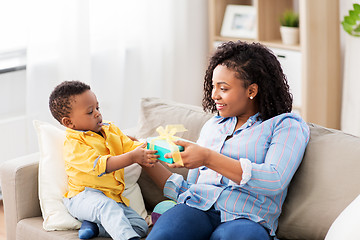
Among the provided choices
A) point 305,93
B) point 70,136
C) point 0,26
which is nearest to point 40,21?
point 0,26

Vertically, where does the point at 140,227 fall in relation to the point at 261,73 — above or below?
below

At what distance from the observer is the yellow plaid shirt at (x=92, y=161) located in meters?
2.00

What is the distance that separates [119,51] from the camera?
135 inches

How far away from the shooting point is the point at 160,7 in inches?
142

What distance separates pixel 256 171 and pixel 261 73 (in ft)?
1.13

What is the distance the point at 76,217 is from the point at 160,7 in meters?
1.88

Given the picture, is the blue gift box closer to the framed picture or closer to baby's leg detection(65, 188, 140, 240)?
baby's leg detection(65, 188, 140, 240)

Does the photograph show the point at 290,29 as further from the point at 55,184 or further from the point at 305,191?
the point at 55,184

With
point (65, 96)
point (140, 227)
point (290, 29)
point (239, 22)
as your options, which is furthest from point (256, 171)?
point (239, 22)

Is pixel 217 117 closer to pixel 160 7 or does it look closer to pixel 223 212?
pixel 223 212

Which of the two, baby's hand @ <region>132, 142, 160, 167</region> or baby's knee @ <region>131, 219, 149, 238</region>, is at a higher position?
baby's hand @ <region>132, 142, 160, 167</region>

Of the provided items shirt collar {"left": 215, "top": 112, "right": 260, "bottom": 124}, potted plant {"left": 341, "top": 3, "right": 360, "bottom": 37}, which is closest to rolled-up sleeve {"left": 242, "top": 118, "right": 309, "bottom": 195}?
shirt collar {"left": 215, "top": 112, "right": 260, "bottom": 124}

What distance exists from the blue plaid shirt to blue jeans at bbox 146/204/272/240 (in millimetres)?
33

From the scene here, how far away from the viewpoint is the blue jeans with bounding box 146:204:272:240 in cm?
177
